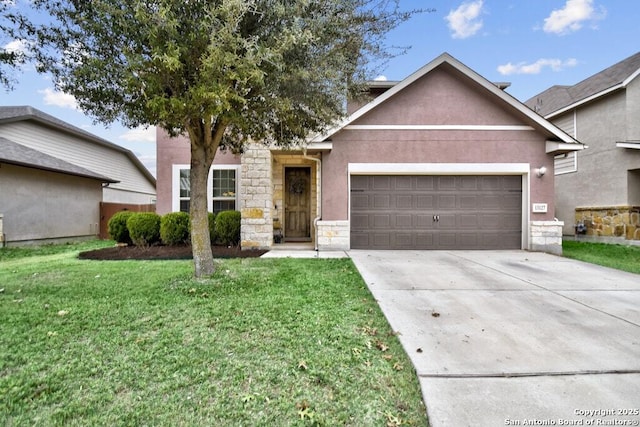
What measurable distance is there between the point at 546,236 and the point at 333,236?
6.16 meters

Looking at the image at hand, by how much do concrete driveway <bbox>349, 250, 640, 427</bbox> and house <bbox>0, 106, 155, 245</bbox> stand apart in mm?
12878

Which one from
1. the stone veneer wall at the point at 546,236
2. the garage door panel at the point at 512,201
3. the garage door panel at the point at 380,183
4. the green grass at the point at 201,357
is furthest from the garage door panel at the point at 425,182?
the green grass at the point at 201,357

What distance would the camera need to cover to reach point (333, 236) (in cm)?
867

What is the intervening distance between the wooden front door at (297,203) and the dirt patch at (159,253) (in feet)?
7.70

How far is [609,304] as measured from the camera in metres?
4.21

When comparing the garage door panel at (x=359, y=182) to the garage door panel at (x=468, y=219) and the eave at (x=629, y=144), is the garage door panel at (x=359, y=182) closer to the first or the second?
the garage door panel at (x=468, y=219)

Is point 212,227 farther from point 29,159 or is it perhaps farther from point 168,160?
point 29,159

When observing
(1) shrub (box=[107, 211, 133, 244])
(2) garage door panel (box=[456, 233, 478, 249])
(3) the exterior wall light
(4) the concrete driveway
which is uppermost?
(3) the exterior wall light

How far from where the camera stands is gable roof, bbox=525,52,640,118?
10.8 metres

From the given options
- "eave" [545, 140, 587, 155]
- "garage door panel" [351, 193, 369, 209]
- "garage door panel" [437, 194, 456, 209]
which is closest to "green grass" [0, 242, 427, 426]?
"garage door panel" [351, 193, 369, 209]

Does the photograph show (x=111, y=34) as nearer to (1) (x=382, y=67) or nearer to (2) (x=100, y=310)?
(2) (x=100, y=310)

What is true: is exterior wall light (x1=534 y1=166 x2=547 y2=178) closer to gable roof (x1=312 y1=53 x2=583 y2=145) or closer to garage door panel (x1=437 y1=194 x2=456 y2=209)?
gable roof (x1=312 y1=53 x2=583 y2=145)

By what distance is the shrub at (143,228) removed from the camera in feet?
31.7

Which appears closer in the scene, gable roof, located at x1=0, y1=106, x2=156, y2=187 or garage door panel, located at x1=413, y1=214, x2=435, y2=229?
garage door panel, located at x1=413, y1=214, x2=435, y2=229
